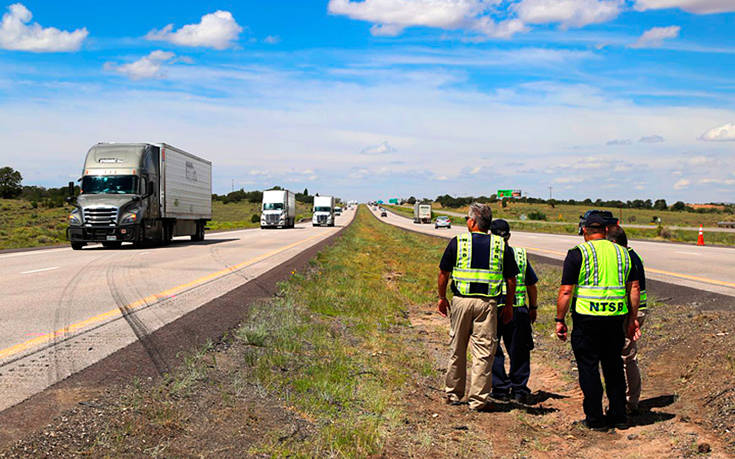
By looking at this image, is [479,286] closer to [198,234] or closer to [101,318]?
[101,318]

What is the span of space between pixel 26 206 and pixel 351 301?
78775 mm

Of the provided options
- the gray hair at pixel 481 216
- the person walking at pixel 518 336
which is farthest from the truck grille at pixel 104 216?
the gray hair at pixel 481 216

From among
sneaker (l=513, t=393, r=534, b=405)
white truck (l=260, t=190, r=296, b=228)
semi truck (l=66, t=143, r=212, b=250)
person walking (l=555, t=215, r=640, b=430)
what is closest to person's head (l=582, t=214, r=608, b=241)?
person walking (l=555, t=215, r=640, b=430)

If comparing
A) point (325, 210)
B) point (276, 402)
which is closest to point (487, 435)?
point (276, 402)

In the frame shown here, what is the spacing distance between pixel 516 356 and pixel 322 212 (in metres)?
60.9

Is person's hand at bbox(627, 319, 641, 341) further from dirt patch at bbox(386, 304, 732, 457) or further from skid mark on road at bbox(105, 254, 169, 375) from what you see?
skid mark on road at bbox(105, 254, 169, 375)

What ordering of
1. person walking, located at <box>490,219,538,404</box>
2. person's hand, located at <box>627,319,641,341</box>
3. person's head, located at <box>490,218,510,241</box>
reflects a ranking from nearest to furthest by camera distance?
person's hand, located at <box>627,319,641,341</box> < person's head, located at <box>490,218,510,241</box> < person walking, located at <box>490,219,538,404</box>

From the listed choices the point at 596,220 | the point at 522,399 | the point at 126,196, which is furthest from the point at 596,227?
the point at 126,196

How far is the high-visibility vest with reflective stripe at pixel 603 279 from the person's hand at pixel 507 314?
0.83m

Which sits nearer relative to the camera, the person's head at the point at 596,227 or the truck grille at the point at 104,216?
the person's head at the point at 596,227

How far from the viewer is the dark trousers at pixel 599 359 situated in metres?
5.72

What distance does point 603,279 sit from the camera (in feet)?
18.5

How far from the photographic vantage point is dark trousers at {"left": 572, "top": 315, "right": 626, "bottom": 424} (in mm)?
5719

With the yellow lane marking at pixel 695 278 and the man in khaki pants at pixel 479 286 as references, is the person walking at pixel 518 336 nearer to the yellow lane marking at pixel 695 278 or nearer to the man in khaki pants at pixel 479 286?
the man in khaki pants at pixel 479 286
